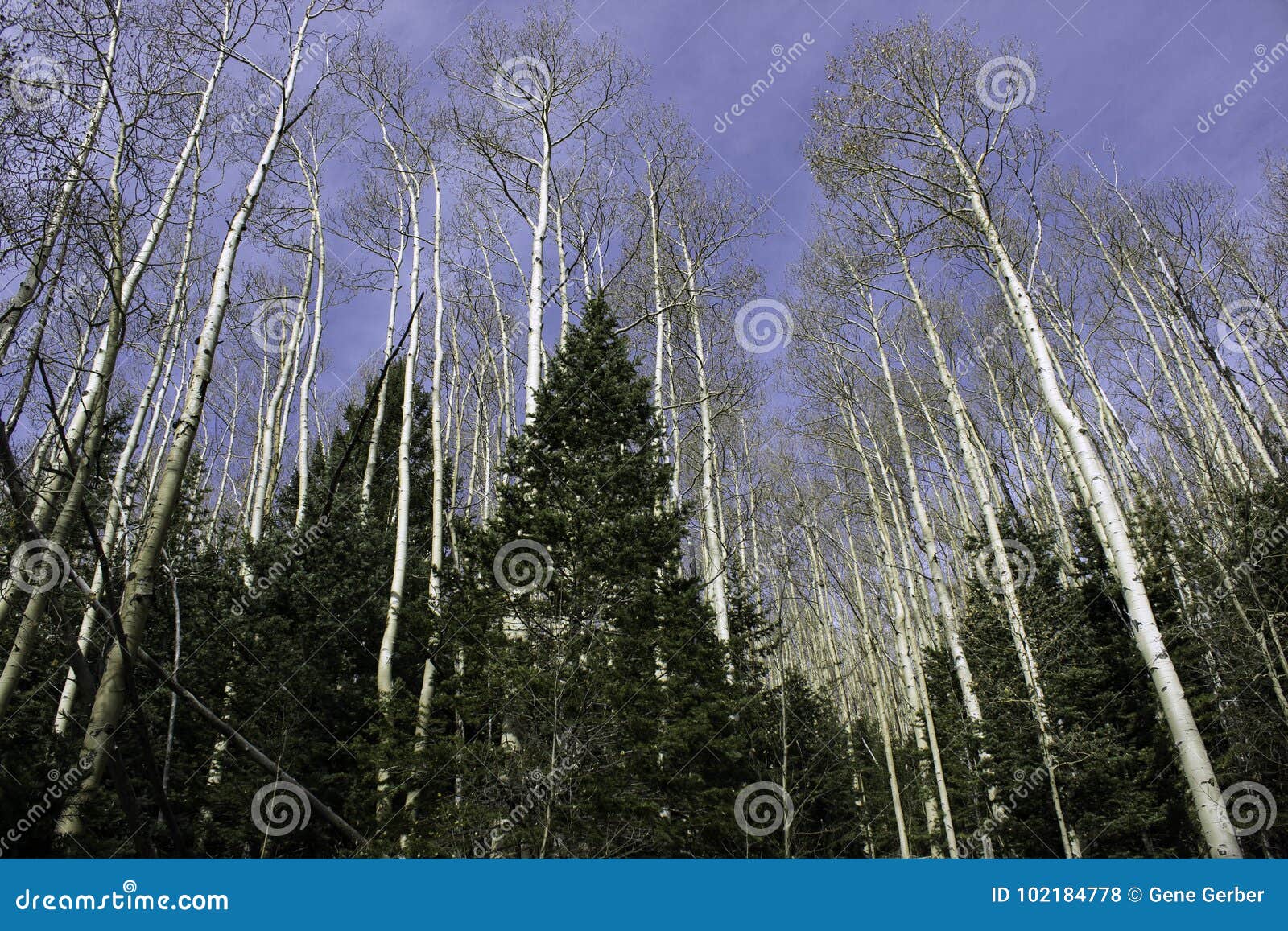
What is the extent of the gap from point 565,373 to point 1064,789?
874 cm

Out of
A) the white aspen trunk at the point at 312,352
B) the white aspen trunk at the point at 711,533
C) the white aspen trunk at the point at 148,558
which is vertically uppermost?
the white aspen trunk at the point at 312,352

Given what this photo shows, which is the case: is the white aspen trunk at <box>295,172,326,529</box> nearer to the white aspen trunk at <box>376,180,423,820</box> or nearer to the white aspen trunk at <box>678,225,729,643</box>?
the white aspen trunk at <box>376,180,423,820</box>

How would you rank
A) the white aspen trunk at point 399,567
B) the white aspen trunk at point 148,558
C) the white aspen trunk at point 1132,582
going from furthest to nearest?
the white aspen trunk at point 399,567 → the white aspen trunk at point 1132,582 → the white aspen trunk at point 148,558

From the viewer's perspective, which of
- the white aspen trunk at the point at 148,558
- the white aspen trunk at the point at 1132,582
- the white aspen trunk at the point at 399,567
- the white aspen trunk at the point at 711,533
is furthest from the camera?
the white aspen trunk at the point at 711,533

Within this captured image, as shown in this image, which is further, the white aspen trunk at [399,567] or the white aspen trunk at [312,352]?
the white aspen trunk at [312,352]

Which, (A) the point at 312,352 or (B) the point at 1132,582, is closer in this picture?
(B) the point at 1132,582

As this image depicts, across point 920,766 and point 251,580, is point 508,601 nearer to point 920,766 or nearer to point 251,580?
point 251,580

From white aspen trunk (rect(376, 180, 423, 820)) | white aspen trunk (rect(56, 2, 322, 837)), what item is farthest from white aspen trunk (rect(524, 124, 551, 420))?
white aspen trunk (rect(56, 2, 322, 837))

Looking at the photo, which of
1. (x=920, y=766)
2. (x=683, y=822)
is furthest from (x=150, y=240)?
(x=920, y=766)

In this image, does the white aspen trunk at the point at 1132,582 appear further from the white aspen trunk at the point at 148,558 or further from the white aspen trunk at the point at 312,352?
the white aspen trunk at the point at 312,352

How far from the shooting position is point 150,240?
6.64m

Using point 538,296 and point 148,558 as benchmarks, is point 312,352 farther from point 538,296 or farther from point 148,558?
point 148,558

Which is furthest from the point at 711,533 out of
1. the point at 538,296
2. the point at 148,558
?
the point at 148,558

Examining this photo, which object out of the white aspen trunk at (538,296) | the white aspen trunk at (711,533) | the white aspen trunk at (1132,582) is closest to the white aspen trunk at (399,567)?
the white aspen trunk at (538,296)
